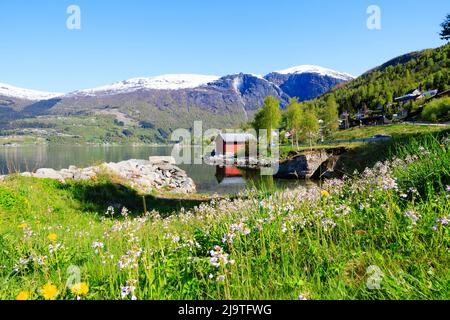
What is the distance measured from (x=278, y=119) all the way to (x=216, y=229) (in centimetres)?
7537

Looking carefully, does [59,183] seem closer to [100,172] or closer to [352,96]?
[100,172]

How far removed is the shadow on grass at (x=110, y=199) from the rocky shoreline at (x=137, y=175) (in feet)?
3.91

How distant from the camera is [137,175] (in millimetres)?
29266

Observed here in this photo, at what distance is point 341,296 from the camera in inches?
117

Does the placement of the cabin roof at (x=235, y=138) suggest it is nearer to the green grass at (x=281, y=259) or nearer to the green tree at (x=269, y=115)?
the green tree at (x=269, y=115)

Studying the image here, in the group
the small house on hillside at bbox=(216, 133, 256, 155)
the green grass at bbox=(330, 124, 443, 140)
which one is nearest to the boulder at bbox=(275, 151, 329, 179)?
the green grass at bbox=(330, 124, 443, 140)

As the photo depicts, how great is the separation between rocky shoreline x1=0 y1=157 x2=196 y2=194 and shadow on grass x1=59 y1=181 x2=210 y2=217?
1190 millimetres

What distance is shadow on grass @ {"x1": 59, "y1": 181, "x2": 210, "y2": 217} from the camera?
16062 millimetres

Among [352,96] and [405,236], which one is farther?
[352,96]

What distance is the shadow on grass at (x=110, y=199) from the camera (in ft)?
52.7

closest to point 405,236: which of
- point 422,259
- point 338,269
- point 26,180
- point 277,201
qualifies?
point 422,259

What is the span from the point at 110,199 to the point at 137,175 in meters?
11.5

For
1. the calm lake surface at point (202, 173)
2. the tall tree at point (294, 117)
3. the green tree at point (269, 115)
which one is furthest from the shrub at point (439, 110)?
the calm lake surface at point (202, 173)

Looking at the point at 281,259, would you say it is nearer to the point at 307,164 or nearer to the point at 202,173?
the point at 307,164
